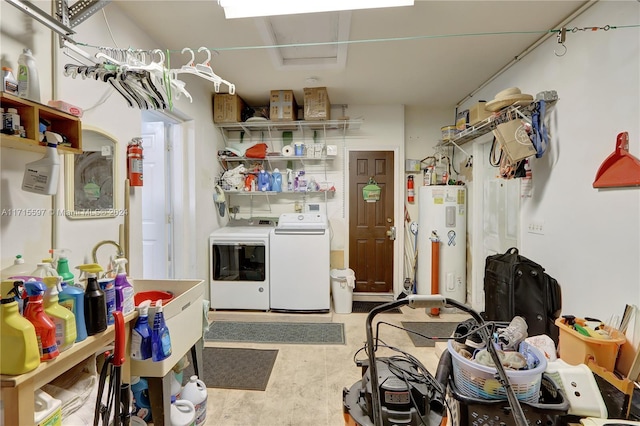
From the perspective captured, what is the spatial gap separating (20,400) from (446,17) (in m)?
2.83


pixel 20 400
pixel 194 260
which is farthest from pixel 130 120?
pixel 20 400

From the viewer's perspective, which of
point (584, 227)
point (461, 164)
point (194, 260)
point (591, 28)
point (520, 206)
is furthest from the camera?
point (461, 164)

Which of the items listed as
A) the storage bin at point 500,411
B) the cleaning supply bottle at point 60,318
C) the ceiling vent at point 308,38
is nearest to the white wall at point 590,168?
the storage bin at point 500,411

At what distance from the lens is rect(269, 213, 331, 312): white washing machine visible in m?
3.34

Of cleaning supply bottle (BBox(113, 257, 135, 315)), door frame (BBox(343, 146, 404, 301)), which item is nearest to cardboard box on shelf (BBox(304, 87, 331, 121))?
door frame (BBox(343, 146, 404, 301))

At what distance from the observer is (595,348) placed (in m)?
1.55

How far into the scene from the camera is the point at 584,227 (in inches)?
74.1

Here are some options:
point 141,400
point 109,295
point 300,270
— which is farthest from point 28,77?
point 300,270

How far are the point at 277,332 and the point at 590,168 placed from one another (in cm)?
276

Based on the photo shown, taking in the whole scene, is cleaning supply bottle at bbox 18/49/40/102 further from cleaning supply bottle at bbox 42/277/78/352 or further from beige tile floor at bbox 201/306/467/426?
beige tile floor at bbox 201/306/467/426

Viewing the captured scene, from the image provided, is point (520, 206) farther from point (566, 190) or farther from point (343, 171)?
point (343, 171)

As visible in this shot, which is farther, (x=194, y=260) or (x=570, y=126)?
(x=194, y=260)

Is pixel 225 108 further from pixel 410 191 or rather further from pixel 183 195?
pixel 410 191

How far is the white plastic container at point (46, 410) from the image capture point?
0.93 meters
